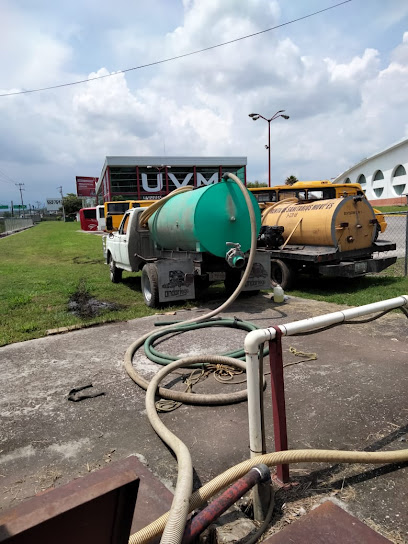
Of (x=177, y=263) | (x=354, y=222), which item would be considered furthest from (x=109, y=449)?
(x=354, y=222)

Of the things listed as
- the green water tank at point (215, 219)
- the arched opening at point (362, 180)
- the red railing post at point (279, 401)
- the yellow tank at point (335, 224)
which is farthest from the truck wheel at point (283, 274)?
the arched opening at point (362, 180)

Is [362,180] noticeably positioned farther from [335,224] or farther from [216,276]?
[216,276]

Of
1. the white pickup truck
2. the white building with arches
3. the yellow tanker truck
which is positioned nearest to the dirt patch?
the white pickup truck

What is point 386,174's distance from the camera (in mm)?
63375

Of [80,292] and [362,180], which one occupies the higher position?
[362,180]

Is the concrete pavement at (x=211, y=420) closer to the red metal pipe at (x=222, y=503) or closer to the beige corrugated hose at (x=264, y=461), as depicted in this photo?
the beige corrugated hose at (x=264, y=461)

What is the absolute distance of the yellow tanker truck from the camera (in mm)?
8453

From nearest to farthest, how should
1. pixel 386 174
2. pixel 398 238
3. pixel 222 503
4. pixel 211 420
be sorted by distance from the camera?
pixel 222 503 → pixel 211 420 → pixel 398 238 → pixel 386 174

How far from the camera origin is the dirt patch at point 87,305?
757 cm

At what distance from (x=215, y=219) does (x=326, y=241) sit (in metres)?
2.99

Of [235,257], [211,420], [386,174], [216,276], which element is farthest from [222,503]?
[386,174]

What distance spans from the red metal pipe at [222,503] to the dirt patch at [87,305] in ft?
18.6

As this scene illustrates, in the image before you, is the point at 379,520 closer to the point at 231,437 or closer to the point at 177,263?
the point at 231,437

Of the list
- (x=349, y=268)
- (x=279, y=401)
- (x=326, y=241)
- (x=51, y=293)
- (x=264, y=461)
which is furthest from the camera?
(x=51, y=293)
